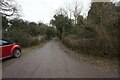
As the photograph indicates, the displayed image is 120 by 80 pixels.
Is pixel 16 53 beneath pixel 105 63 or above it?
above

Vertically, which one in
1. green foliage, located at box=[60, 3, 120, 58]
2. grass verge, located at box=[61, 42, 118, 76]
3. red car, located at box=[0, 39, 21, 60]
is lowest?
grass verge, located at box=[61, 42, 118, 76]

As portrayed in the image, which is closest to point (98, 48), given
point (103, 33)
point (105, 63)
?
point (103, 33)

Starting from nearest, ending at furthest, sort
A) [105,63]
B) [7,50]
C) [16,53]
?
[105,63] < [7,50] < [16,53]

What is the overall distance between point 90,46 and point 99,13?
8.59 ft

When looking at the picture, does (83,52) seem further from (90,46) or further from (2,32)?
(2,32)

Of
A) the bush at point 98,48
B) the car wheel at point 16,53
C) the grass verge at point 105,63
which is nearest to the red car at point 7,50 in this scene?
the car wheel at point 16,53

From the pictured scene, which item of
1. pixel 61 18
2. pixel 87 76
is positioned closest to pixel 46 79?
pixel 87 76

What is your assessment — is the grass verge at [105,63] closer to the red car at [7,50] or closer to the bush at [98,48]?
the bush at [98,48]

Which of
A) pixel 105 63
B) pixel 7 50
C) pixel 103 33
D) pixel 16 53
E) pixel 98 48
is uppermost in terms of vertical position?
pixel 103 33

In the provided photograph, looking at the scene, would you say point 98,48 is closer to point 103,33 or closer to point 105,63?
point 103,33

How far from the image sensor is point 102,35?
10438 mm

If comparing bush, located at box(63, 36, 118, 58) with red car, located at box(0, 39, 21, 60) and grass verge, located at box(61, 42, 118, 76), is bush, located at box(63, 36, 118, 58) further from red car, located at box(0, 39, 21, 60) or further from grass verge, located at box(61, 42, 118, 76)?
red car, located at box(0, 39, 21, 60)

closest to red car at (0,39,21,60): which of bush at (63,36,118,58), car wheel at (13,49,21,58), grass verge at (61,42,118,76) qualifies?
car wheel at (13,49,21,58)

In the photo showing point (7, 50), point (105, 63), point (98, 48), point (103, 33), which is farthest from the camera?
point (7, 50)
